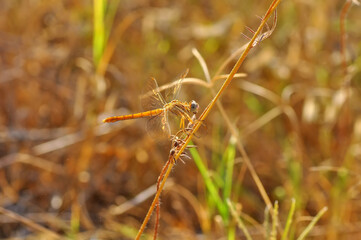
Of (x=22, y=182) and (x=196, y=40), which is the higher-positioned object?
(x=196, y=40)

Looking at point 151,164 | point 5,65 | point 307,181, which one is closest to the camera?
point 307,181

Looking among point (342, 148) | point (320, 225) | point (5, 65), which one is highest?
point (5, 65)

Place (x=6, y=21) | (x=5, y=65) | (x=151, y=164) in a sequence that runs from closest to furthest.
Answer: (x=151, y=164), (x=5, y=65), (x=6, y=21)

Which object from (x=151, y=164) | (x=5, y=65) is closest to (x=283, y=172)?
(x=151, y=164)

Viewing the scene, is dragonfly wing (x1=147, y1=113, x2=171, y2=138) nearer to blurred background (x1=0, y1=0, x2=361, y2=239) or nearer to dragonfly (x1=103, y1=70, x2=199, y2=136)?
dragonfly (x1=103, y1=70, x2=199, y2=136)

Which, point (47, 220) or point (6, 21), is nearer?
point (47, 220)

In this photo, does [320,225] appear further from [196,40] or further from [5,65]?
[5,65]

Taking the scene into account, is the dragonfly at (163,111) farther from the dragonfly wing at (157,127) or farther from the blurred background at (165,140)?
the blurred background at (165,140)
